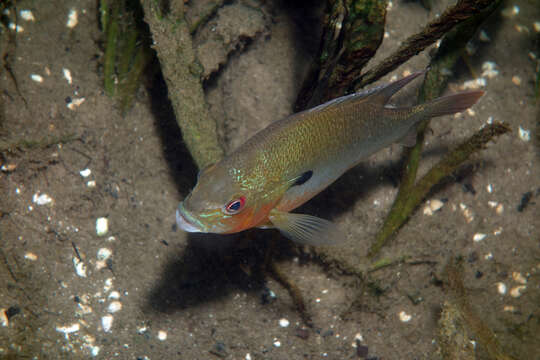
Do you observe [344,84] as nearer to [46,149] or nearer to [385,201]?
[385,201]

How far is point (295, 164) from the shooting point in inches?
103

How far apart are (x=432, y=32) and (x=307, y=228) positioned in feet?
6.00

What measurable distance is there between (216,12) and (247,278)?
329 centimetres

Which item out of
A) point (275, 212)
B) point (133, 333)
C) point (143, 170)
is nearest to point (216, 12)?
point (143, 170)

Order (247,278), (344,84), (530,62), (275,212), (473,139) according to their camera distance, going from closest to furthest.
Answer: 1. (275,212)
2. (344,84)
3. (473,139)
4. (247,278)
5. (530,62)

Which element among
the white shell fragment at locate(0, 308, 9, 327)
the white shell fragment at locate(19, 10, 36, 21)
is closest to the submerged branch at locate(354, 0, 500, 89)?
the white shell fragment at locate(19, 10, 36, 21)

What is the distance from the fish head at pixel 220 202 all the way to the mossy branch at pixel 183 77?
757 mm

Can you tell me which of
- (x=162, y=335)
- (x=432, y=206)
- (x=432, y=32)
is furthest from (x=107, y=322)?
(x=432, y=32)

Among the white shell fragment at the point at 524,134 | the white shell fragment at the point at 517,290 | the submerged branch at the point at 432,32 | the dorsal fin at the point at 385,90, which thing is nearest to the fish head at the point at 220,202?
the dorsal fin at the point at 385,90

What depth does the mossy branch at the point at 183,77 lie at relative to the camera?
10.8 ft

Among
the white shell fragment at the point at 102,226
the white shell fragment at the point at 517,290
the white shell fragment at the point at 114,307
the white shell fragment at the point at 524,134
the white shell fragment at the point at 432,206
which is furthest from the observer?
the white shell fragment at the point at 524,134

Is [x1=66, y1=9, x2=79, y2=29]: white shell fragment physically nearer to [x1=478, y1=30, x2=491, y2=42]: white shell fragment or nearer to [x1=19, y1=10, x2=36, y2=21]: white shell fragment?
[x1=19, y1=10, x2=36, y2=21]: white shell fragment

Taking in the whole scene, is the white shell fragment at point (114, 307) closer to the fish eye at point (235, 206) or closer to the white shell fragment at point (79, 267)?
the white shell fragment at point (79, 267)

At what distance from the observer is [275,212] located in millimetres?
2760
